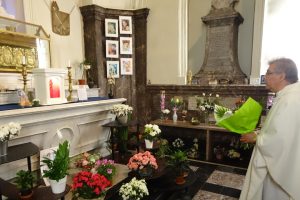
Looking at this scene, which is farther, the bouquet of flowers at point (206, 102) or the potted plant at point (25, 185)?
the bouquet of flowers at point (206, 102)

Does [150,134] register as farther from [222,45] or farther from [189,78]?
[222,45]

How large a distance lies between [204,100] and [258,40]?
1.84m

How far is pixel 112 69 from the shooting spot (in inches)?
228

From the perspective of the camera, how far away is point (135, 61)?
6148mm

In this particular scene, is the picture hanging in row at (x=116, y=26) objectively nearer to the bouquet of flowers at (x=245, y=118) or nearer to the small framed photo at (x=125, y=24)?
the small framed photo at (x=125, y=24)

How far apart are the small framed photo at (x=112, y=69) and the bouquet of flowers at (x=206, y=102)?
7.27 ft

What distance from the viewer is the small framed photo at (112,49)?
18.7 ft

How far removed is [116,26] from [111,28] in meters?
0.15

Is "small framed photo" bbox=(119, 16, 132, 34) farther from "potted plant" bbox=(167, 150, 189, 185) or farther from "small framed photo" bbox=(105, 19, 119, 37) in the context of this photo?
"potted plant" bbox=(167, 150, 189, 185)

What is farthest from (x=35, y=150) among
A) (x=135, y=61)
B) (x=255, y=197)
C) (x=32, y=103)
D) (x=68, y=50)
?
(x=135, y=61)

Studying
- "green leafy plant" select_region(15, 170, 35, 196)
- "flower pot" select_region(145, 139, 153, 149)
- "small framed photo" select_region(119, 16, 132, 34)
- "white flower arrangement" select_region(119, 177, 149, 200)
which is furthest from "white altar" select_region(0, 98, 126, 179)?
"small framed photo" select_region(119, 16, 132, 34)

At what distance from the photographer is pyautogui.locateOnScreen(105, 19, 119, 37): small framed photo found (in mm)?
5645

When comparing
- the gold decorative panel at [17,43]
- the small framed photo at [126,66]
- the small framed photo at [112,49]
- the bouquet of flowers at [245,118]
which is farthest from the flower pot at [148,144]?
the small framed photo at [112,49]

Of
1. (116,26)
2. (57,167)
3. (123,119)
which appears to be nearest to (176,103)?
(123,119)
